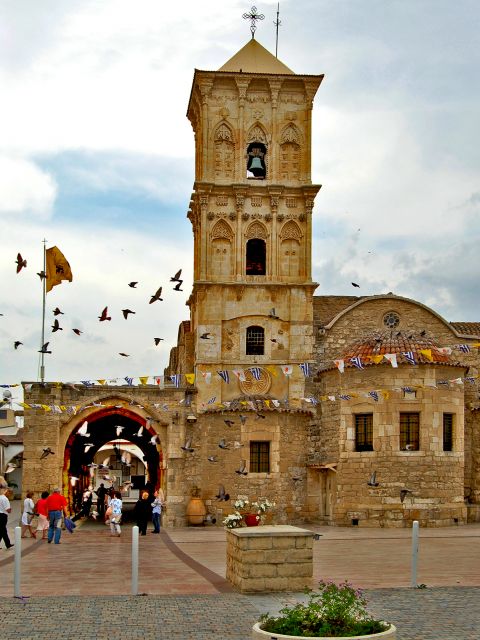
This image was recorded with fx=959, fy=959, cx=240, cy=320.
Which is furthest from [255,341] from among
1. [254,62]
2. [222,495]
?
[254,62]

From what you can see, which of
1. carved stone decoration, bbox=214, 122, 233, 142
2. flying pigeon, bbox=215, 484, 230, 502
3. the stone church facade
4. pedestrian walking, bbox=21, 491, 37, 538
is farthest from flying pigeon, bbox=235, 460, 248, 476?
carved stone decoration, bbox=214, 122, 233, 142

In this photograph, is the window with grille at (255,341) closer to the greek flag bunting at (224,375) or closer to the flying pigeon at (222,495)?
the greek flag bunting at (224,375)

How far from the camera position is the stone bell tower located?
36.2 metres

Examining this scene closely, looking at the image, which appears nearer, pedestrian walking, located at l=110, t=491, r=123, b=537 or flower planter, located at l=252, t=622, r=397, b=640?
flower planter, located at l=252, t=622, r=397, b=640

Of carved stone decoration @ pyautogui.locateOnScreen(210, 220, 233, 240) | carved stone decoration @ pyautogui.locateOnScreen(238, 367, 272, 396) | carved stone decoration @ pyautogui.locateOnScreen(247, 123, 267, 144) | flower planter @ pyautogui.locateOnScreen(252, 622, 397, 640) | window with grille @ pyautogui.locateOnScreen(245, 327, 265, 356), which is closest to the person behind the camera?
flower planter @ pyautogui.locateOnScreen(252, 622, 397, 640)

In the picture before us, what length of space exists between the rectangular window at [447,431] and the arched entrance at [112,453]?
1033cm

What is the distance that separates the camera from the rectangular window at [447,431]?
34.0m

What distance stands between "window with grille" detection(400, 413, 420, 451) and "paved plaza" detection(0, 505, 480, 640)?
22.7ft

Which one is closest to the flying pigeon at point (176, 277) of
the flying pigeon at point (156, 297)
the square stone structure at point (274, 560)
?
the flying pigeon at point (156, 297)

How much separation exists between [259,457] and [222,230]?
881 cm

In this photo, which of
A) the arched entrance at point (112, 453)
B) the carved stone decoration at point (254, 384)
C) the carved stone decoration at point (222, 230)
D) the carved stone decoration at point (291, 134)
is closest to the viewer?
the arched entrance at point (112, 453)

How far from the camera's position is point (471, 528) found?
106 ft

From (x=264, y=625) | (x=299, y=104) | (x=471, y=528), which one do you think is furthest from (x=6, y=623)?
(x=299, y=104)

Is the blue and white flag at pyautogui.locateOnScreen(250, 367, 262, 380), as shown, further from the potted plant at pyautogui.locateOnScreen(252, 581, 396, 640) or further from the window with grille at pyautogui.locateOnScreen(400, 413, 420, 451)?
the potted plant at pyautogui.locateOnScreen(252, 581, 396, 640)
